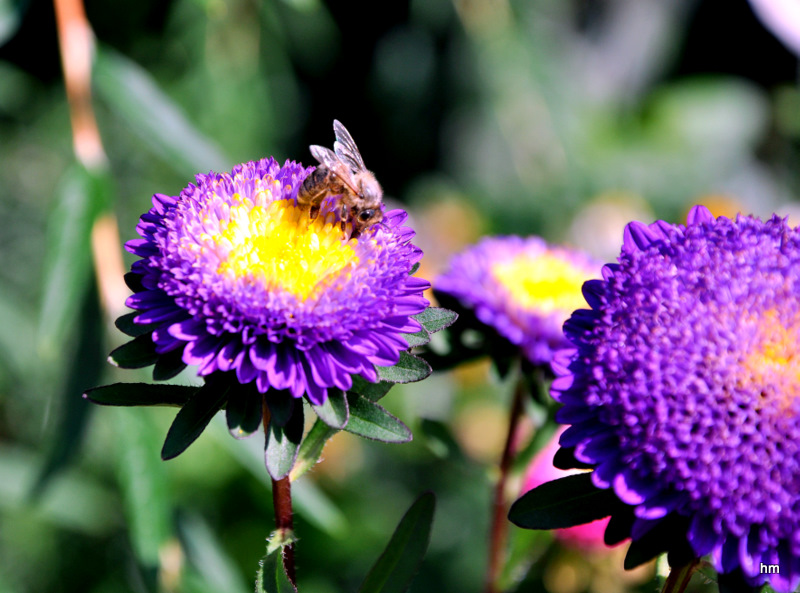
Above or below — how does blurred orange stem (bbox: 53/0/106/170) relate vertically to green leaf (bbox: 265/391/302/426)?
above

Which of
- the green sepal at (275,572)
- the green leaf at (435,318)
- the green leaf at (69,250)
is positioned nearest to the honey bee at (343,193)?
the green leaf at (435,318)

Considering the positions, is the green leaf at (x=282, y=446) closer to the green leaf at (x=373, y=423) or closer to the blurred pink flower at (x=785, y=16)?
the green leaf at (x=373, y=423)

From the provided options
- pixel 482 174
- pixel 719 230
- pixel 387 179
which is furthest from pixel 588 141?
pixel 719 230

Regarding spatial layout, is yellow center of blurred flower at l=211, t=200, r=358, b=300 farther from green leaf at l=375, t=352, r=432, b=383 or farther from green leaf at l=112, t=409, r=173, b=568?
green leaf at l=112, t=409, r=173, b=568

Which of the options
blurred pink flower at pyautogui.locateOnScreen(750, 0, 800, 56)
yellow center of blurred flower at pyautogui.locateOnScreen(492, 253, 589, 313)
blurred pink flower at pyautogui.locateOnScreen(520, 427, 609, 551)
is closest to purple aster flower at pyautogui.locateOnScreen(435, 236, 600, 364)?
yellow center of blurred flower at pyautogui.locateOnScreen(492, 253, 589, 313)

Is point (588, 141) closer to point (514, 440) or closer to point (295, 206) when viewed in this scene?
point (514, 440)
